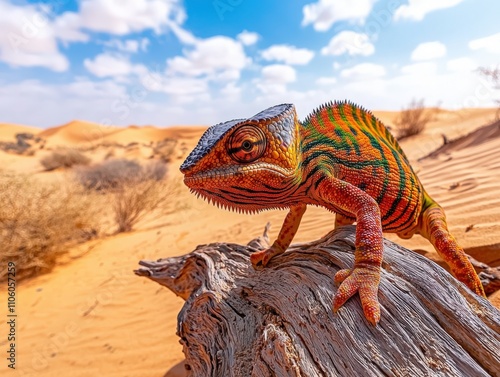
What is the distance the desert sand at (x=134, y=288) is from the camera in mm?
3707

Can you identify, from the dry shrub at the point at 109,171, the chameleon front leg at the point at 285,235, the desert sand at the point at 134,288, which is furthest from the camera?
the dry shrub at the point at 109,171

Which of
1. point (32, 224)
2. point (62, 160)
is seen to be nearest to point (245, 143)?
point (32, 224)

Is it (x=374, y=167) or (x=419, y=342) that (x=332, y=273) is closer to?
(x=419, y=342)

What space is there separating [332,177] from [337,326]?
0.81 meters

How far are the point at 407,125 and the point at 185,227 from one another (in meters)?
13.7

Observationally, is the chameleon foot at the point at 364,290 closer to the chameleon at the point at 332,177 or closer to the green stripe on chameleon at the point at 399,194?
the chameleon at the point at 332,177

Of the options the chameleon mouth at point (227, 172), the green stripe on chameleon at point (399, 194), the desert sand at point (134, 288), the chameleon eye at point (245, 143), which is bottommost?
the desert sand at point (134, 288)

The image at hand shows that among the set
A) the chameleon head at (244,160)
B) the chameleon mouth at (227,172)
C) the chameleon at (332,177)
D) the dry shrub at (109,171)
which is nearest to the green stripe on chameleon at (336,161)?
the chameleon at (332,177)

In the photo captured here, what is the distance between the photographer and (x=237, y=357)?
75.8 inches

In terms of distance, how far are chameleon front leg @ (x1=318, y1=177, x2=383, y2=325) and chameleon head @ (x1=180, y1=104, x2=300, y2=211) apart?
0.31m

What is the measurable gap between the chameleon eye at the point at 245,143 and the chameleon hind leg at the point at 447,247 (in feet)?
4.77

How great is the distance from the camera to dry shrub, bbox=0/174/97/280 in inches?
238

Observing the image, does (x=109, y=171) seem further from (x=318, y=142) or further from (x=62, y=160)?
(x=318, y=142)

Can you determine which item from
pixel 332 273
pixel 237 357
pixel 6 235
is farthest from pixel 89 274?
pixel 332 273
